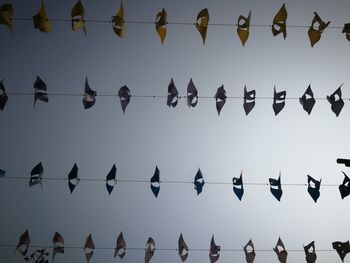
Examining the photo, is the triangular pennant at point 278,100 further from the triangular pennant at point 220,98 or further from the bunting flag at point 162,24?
the bunting flag at point 162,24

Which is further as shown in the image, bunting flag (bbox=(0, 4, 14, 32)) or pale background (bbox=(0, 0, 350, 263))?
pale background (bbox=(0, 0, 350, 263))

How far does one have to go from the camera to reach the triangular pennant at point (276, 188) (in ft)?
5.65

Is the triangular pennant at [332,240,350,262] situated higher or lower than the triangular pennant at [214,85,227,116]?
lower

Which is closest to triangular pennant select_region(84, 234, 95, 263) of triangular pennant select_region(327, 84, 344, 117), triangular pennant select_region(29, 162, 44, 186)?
triangular pennant select_region(29, 162, 44, 186)

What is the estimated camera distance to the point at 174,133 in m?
1.84

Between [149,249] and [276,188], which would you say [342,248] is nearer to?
[276,188]

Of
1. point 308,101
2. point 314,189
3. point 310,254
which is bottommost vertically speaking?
point 310,254

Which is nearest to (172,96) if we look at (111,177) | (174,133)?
(174,133)

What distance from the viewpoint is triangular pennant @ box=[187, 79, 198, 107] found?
1734 millimetres

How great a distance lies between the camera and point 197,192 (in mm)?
1779

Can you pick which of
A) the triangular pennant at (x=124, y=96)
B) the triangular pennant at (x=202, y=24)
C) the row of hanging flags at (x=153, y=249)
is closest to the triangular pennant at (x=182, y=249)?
the row of hanging flags at (x=153, y=249)

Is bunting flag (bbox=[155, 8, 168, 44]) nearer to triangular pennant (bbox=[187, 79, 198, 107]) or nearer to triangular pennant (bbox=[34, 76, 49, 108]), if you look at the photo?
triangular pennant (bbox=[187, 79, 198, 107])

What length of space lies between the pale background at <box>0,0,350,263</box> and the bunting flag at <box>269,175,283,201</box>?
8cm

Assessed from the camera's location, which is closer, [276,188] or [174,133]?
[276,188]
